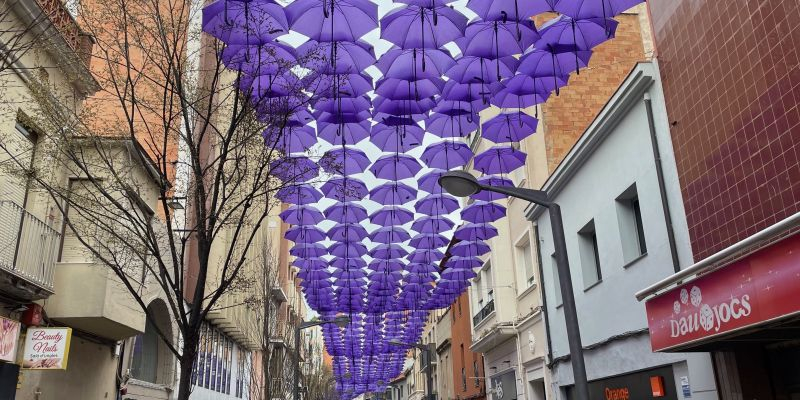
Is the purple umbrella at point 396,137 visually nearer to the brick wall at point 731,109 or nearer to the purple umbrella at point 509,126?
the purple umbrella at point 509,126

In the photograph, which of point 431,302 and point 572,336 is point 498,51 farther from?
point 431,302

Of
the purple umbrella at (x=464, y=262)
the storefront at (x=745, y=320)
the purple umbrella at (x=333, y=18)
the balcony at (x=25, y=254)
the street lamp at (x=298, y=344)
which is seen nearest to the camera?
the storefront at (x=745, y=320)

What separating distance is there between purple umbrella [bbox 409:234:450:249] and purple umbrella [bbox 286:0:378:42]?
1141cm

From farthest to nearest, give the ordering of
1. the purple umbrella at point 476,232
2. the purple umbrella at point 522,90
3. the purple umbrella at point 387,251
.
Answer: the purple umbrella at point 387,251
the purple umbrella at point 476,232
the purple umbrella at point 522,90

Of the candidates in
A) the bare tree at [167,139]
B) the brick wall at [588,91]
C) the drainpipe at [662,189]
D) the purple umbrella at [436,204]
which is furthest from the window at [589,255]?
the bare tree at [167,139]

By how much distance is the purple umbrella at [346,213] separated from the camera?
63.0ft

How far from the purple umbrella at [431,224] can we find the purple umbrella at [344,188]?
3.47m

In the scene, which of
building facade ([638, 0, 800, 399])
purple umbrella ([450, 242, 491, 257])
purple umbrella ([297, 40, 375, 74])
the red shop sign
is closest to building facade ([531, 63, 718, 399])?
building facade ([638, 0, 800, 399])

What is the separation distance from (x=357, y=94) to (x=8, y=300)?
7.07 metres

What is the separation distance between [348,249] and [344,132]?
7888 mm

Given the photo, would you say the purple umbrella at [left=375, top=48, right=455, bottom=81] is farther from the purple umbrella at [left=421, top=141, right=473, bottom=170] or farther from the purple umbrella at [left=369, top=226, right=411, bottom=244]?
the purple umbrella at [left=369, top=226, right=411, bottom=244]

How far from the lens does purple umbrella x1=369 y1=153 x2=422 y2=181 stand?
54.2 feet

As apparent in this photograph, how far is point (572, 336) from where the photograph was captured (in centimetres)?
780

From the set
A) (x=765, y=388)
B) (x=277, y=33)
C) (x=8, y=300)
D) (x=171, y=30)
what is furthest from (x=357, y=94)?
(x=765, y=388)
